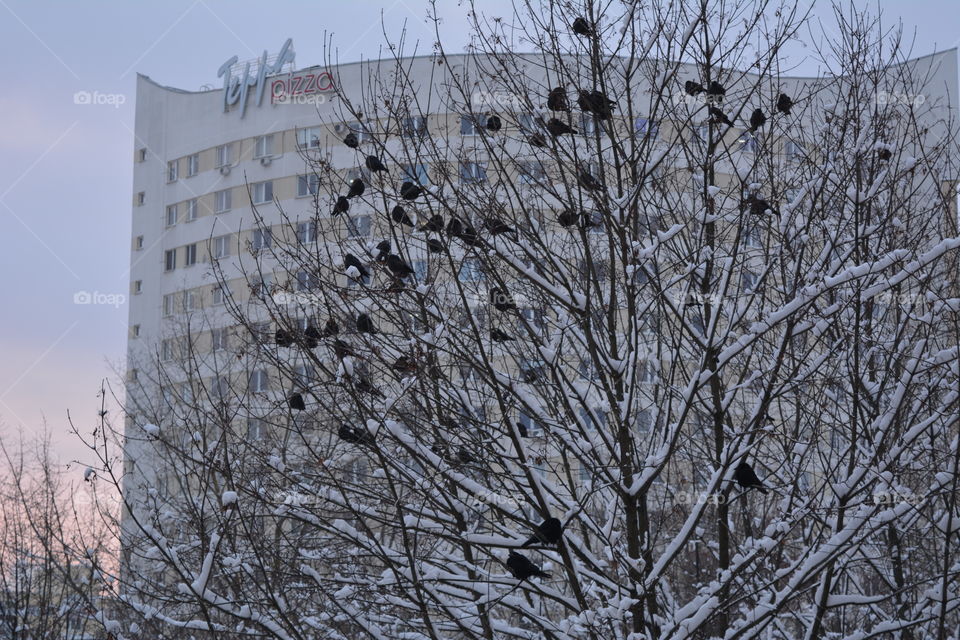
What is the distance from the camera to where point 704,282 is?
6055 mm

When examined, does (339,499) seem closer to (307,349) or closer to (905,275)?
(307,349)

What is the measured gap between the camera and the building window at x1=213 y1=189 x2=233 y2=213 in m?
37.3

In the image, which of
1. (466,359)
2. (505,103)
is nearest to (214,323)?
(505,103)

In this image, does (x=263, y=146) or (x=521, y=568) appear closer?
(x=521, y=568)

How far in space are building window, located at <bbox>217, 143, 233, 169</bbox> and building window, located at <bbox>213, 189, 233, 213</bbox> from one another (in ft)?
3.30

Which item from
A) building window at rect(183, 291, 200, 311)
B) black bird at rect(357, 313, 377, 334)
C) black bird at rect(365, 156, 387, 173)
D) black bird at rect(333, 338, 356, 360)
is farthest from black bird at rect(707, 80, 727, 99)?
building window at rect(183, 291, 200, 311)

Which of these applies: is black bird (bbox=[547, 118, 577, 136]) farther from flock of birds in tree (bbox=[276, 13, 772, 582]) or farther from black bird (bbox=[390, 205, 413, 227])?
black bird (bbox=[390, 205, 413, 227])

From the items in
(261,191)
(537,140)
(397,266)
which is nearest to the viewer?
(397,266)

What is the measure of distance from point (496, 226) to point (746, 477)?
175 centimetres

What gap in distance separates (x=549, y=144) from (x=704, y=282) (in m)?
1.18

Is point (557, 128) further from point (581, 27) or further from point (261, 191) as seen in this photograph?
point (261, 191)

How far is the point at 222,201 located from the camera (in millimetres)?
37500

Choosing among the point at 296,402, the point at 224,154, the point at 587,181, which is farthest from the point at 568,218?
the point at 224,154

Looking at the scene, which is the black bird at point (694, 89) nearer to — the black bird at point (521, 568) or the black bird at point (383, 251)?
the black bird at point (383, 251)
